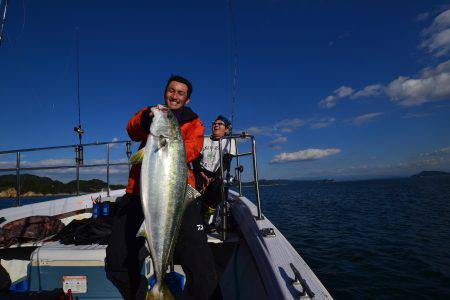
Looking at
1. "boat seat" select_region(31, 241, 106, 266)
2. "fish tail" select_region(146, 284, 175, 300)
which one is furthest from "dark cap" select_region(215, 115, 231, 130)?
"fish tail" select_region(146, 284, 175, 300)

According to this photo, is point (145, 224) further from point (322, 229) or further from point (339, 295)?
point (322, 229)

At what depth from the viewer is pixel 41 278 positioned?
10.9 ft


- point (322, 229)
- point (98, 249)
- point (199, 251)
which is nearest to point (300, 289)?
point (199, 251)

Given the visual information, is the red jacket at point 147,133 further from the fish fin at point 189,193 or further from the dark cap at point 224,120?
the dark cap at point 224,120

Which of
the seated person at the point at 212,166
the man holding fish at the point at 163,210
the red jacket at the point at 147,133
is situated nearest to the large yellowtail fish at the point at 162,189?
the man holding fish at the point at 163,210

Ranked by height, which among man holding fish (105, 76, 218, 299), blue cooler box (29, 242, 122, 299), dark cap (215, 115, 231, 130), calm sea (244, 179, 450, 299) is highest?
dark cap (215, 115, 231, 130)

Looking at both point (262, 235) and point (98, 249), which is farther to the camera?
point (262, 235)

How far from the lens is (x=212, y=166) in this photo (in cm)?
→ 586

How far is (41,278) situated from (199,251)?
2.15 metres

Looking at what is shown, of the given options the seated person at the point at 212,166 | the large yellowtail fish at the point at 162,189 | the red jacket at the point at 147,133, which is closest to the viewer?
the large yellowtail fish at the point at 162,189

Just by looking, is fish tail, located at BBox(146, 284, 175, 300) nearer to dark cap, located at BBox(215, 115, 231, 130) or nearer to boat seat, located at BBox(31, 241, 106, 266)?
boat seat, located at BBox(31, 241, 106, 266)

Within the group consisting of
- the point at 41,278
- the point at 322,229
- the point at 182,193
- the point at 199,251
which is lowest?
the point at 322,229

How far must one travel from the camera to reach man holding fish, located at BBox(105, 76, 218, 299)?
92.1 inches

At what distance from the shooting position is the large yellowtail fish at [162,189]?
91.7 inches
